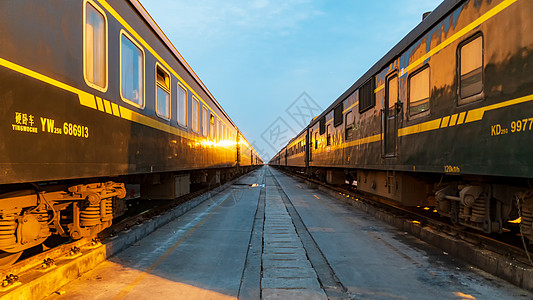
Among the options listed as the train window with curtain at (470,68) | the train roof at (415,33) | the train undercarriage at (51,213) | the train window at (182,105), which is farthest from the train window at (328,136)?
the train undercarriage at (51,213)

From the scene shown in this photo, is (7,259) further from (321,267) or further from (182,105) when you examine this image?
(182,105)

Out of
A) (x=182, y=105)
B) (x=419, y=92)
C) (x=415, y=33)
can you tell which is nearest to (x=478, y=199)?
(x=419, y=92)

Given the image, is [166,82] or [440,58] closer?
[440,58]

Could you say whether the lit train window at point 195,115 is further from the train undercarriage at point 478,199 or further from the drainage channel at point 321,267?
the train undercarriage at point 478,199

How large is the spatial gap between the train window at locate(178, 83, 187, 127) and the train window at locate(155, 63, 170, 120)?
85 cm

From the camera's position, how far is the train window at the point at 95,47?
3.80 m

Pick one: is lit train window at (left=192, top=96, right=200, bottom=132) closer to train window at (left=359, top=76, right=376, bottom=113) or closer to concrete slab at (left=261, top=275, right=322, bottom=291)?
train window at (left=359, top=76, right=376, bottom=113)

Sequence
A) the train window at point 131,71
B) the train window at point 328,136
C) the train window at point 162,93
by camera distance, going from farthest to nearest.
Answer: the train window at point 328,136 → the train window at point 162,93 → the train window at point 131,71

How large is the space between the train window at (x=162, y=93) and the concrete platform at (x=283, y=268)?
7.75 ft

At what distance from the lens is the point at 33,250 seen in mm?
4934

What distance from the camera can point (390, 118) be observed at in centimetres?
704

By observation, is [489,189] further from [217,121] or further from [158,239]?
[217,121]

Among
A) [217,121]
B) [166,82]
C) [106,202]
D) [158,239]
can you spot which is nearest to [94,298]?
[106,202]

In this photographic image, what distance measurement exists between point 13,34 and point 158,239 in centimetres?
404
